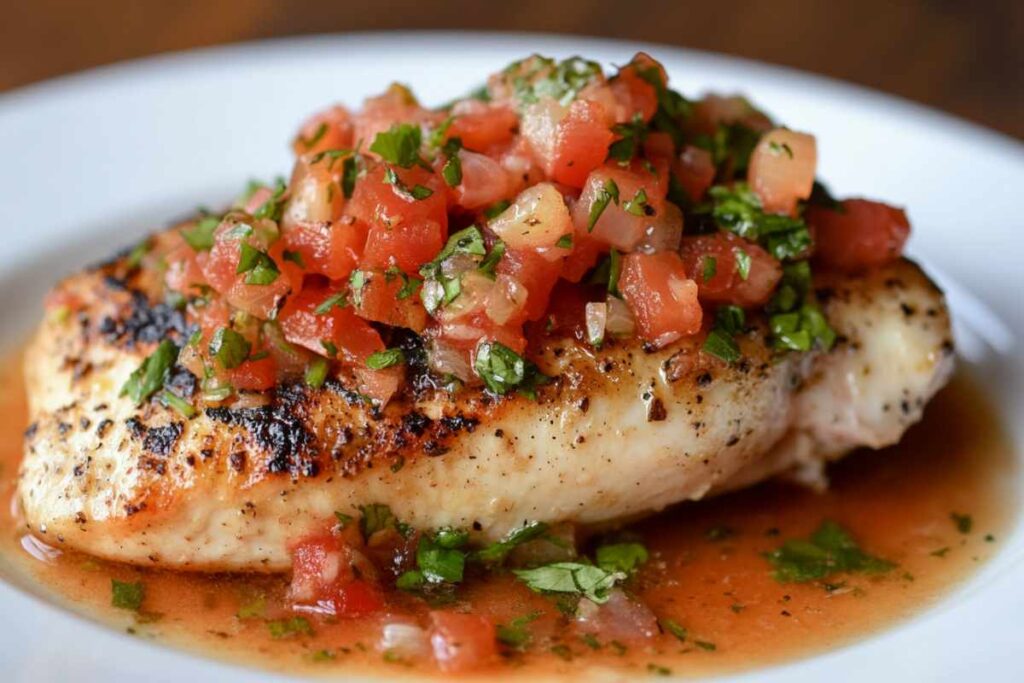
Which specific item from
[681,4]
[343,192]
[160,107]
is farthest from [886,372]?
[681,4]

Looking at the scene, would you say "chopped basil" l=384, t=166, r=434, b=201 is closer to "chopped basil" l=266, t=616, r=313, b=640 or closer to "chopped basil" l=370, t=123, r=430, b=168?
"chopped basil" l=370, t=123, r=430, b=168

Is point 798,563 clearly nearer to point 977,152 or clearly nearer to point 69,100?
point 977,152

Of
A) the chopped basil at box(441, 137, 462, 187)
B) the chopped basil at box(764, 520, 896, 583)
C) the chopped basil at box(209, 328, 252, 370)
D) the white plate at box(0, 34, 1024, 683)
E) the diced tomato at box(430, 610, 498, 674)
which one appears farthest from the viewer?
the white plate at box(0, 34, 1024, 683)

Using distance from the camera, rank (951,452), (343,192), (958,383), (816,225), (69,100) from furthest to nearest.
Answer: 1. (69,100)
2. (958,383)
3. (951,452)
4. (816,225)
5. (343,192)

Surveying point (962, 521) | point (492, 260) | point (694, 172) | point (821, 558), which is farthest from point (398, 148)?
point (962, 521)

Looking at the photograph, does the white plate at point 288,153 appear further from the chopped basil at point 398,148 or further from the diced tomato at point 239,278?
the chopped basil at point 398,148

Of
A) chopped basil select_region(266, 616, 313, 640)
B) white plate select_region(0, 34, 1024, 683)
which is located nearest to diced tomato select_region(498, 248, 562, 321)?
chopped basil select_region(266, 616, 313, 640)
